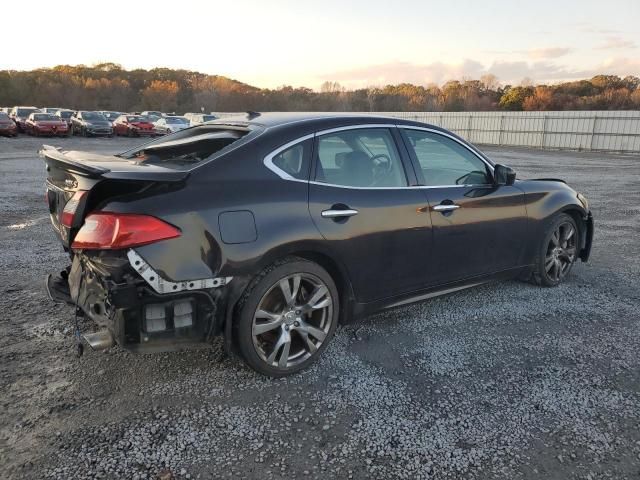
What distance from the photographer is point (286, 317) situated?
10.5ft

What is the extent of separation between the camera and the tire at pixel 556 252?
4840 mm

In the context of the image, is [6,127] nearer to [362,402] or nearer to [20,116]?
[20,116]

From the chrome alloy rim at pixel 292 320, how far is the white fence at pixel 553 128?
69.8 ft

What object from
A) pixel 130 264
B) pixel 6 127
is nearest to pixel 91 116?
pixel 6 127

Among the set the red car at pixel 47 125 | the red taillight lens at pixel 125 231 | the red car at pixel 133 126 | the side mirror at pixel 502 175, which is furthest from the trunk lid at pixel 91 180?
the red car at pixel 133 126

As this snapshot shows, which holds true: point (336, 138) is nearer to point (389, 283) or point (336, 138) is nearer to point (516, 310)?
point (389, 283)

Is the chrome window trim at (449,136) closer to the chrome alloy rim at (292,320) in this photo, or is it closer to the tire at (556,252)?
the tire at (556,252)

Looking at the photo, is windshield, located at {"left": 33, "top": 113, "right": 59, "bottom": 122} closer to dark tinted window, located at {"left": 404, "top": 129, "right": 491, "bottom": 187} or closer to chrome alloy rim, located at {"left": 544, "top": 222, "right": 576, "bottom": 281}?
dark tinted window, located at {"left": 404, "top": 129, "right": 491, "bottom": 187}

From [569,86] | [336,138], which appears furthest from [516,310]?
[569,86]

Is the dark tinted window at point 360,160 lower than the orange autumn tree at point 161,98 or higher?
lower

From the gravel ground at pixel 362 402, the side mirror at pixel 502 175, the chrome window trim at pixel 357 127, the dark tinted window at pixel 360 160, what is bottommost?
the gravel ground at pixel 362 402

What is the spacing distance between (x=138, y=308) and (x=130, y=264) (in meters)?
0.25

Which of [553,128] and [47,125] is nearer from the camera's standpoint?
[553,128]

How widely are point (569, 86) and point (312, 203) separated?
71010 mm
